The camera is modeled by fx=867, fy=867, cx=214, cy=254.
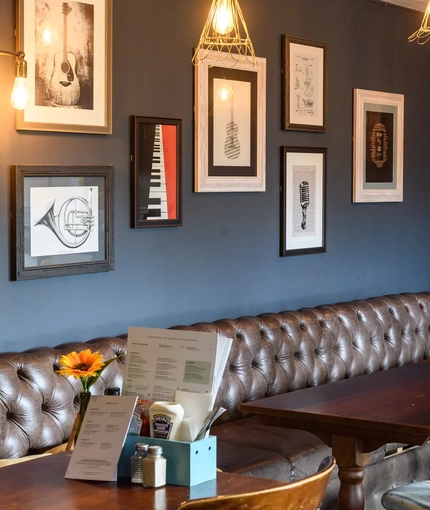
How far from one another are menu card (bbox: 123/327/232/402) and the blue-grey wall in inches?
59.7

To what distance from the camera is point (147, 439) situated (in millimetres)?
2332

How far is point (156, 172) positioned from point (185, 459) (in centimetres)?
240

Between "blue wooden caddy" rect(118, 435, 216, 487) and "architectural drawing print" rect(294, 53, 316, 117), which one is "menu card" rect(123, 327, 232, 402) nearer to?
"blue wooden caddy" rect(118, 435, 216, 487)

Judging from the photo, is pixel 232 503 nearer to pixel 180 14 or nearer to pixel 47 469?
pixel 47 469

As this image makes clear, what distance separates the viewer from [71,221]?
13.2 feet

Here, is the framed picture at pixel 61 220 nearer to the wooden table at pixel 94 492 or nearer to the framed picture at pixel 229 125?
the framed picture at pixel 229 125

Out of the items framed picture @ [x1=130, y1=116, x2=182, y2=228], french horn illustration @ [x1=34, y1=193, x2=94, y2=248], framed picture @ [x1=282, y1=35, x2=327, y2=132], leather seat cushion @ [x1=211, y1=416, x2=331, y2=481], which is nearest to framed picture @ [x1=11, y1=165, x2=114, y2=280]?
french horn illustration @ [x1=34, y1=193, x2=94, y2=248]

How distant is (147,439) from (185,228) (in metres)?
2.42

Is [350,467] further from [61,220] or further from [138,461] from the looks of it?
[61,220]

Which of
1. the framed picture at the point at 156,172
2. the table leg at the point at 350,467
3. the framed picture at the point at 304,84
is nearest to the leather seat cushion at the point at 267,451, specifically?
the table leg at the point at 350,467

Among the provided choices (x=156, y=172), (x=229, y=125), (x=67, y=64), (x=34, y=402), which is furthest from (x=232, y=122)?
(x=34, y=402)

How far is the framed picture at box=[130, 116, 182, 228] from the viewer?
4340mm

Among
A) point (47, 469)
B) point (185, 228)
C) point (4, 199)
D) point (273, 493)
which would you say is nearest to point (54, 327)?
point (4, 199)

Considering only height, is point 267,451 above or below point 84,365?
below
